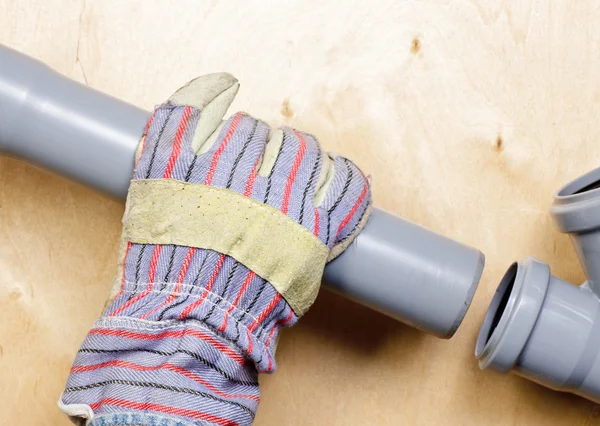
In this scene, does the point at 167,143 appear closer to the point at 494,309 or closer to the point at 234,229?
the point at 234,229

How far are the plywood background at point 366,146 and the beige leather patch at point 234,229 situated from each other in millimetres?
189

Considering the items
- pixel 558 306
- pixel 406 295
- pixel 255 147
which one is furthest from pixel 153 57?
pixel 558 306

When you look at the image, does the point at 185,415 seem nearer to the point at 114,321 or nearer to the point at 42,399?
the point at 114,321

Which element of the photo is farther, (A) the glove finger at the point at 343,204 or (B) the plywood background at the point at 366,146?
(B) the plywood background at the point at 366,146

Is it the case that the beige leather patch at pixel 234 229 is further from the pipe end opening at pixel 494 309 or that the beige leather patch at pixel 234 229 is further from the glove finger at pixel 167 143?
the pipe end opening at pixel 494 309

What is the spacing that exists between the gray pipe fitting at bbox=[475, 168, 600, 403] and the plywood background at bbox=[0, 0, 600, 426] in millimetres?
92

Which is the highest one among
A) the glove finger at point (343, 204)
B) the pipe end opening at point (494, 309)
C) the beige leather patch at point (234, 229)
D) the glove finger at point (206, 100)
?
the glove finger at point (206, 100)

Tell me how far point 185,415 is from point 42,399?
0.96ft

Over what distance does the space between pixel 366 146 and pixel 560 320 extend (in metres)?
0.25

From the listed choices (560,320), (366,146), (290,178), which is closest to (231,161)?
(290,178)

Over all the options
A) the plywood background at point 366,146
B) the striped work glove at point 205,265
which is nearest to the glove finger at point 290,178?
the striped work glove at point 205,265

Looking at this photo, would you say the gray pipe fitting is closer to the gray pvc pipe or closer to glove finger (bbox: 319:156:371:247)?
the gray pvc pipe

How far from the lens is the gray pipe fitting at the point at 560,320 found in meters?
0.57

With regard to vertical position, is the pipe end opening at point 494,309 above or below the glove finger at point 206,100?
below
